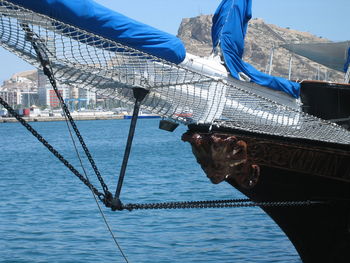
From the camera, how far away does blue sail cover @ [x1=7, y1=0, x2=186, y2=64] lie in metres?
4.95

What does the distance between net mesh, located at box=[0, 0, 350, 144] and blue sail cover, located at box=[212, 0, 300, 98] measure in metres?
0.12

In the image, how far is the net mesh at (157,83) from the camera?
16.9 ft

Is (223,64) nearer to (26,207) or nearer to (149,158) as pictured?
(26,207)

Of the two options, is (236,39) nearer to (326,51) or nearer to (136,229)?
(326,51)

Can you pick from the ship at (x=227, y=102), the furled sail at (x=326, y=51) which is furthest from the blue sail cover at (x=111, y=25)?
the furled sail at (x=326, y=51)

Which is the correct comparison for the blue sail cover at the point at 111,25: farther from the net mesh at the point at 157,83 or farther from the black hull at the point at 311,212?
the black hull at the point at 311,212

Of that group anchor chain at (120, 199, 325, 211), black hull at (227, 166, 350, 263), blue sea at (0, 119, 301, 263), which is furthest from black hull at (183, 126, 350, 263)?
blue sea at (0, 119, 301, 263)

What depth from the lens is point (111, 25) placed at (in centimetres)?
516

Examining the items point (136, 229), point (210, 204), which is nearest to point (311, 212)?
point (210, 204)

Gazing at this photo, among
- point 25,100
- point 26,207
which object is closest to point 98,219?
point 26,207

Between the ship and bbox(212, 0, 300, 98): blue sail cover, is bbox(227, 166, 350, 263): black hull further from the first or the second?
bbox(212, 0, 300, 98): blue sail cover

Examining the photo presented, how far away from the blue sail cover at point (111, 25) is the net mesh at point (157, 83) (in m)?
→ 0.05

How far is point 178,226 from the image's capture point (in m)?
13.8

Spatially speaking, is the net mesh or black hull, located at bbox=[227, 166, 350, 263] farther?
black hull, located at bbox=[227, 166, 350, 263]
